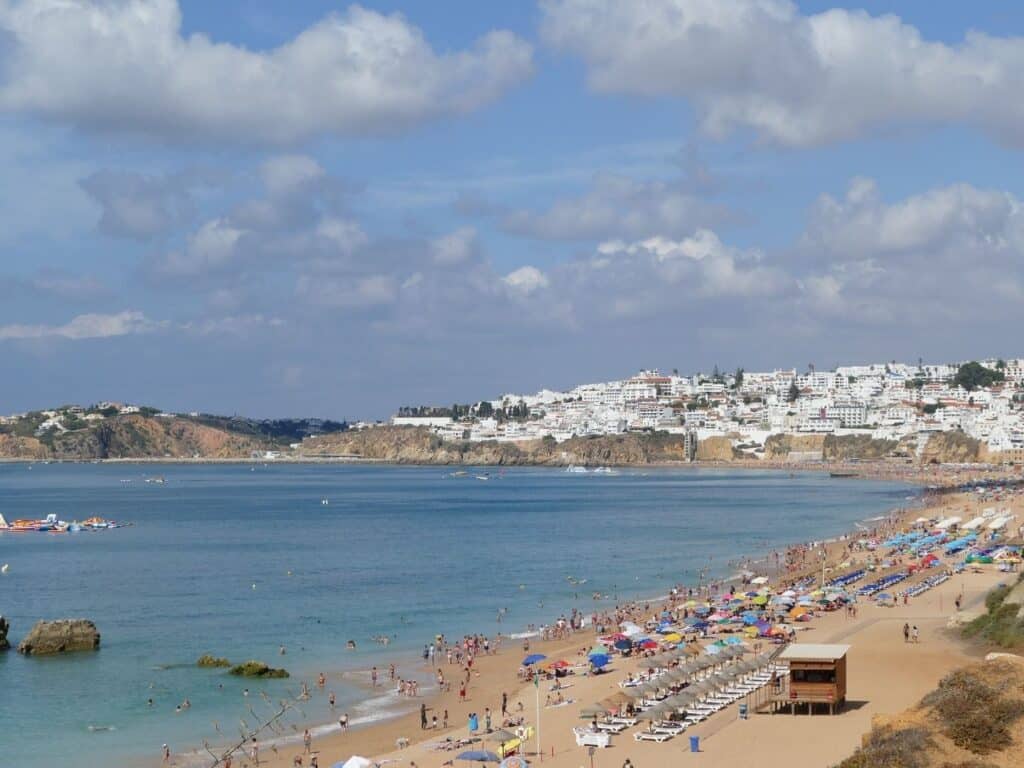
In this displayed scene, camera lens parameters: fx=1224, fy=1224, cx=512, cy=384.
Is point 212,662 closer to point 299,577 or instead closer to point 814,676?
point 814,676

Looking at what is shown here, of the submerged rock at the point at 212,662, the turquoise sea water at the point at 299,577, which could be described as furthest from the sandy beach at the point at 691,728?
the submerged rock at the point at 212,662

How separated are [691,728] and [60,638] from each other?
16881mm

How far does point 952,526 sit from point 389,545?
2638 cm

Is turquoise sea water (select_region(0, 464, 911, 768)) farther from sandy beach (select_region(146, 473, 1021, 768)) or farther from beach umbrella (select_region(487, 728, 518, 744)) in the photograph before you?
beach umbrella (select_region(487, 728, 518, 744))

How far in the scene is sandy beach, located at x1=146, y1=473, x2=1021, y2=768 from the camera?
19.4 metres

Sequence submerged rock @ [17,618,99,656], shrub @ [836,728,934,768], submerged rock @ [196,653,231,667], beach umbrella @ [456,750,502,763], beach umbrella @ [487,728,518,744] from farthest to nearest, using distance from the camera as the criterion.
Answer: submerged rock @ [17,618,99,656], submerged rock @ [196,653,231,667], beach umbrella @ [487,728,518,744], beach umbrella @ [456,750,502,763], shrub @ [836,728,934,768]

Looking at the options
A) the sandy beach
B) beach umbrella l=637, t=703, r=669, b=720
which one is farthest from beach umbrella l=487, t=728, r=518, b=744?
beach umbrella l=637, t=703, r=669, b=720

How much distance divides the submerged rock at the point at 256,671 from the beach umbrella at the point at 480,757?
896 centimetres

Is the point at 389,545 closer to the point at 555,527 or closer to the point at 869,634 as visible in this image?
the point at 555,527

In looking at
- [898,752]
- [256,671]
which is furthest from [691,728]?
[256,671]

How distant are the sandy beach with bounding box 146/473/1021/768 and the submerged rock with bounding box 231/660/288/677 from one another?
1463mm

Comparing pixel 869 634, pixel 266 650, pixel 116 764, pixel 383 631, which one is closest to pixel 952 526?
pixel 869 634

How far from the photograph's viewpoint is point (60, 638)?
1188 inches

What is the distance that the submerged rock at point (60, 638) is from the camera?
29.9m
